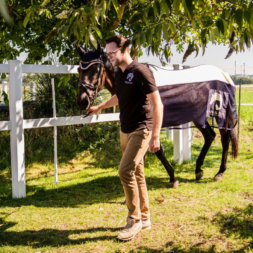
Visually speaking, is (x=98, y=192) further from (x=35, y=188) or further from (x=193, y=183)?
(x=193, y=183)

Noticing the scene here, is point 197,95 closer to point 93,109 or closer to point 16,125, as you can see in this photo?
point 93,109

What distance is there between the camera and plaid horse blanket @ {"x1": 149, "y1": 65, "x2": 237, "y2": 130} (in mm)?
4820

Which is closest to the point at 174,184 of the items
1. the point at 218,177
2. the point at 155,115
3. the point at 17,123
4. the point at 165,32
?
the point at 218,177

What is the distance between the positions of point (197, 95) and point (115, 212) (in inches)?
86.8

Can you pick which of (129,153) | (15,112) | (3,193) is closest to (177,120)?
(129,153)

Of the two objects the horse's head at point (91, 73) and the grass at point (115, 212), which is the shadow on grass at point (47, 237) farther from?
the horse's head at point (91, 73)

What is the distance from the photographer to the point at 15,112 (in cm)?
462

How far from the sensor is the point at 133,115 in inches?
121

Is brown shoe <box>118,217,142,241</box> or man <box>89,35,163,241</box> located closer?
man <box>89,35,163,241</box>

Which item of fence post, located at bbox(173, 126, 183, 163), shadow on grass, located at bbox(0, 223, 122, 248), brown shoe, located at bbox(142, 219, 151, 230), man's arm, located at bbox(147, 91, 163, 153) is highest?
man's arm, located at bbox(147, 91, 163, 153)

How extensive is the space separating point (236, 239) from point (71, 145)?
15.2 feet

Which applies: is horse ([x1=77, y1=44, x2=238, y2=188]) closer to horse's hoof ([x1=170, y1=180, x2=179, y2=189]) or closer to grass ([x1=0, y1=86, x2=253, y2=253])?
horse's hoof ([x1=170, y1=180, x2=179, y2=189])

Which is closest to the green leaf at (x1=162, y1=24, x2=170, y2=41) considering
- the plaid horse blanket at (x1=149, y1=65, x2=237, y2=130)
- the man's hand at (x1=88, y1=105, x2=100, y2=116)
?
the man's hand at (x1=88, y1=105, x2=100, y2=116)

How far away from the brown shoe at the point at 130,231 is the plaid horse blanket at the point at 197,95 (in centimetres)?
192
